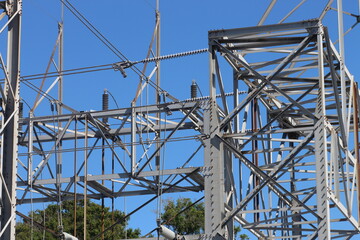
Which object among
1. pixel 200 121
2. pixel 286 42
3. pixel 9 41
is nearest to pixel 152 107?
pixel 200 121

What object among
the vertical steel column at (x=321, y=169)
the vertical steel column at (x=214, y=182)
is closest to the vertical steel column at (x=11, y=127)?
the vertical steel column at (x=214, y=182)

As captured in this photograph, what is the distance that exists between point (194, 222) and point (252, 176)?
24559mm

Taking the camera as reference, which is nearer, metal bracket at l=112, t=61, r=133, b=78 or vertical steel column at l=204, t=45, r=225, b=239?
vertical steel column at l=204, t=45, r=225, b=239

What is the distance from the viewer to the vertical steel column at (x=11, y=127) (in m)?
18.5

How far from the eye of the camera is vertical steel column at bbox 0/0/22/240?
1848 centimetres

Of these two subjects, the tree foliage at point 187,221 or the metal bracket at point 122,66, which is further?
the tree foliage at point 187,221

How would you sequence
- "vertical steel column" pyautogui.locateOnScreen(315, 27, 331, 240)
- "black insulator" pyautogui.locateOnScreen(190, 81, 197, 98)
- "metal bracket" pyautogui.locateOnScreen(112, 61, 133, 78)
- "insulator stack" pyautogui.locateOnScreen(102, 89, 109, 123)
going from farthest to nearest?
1. "insulator stack" pyautogui.locateOnScreen(102, 89, 109, 123)
2. "black insulator" pyautogui.locateOnScreen(190, 81, 197, 98)
3. "metal bracket" pyautogui.locateOnScreen(112, 61, 133, 78)
4. "vertical steel column" pyautogui.locateOnScreen(315, 27, 331, 240)

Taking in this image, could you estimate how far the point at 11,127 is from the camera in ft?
62.5

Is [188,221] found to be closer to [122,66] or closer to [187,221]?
[187,221]

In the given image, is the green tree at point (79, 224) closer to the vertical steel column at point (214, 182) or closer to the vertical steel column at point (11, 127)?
the vertical steel column at point (214, 182)

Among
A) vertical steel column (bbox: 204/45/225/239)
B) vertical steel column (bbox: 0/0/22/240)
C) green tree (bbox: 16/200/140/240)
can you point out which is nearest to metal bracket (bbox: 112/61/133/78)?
vertical steel column (bbox: 204/45/225/239)

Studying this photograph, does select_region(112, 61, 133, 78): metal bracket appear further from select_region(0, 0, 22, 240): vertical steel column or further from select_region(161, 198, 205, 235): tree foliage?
select_region(161, 198, 205, 235): tree foliage

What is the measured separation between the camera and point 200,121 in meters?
32.2

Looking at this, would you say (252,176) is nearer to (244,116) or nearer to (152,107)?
(244,116)
